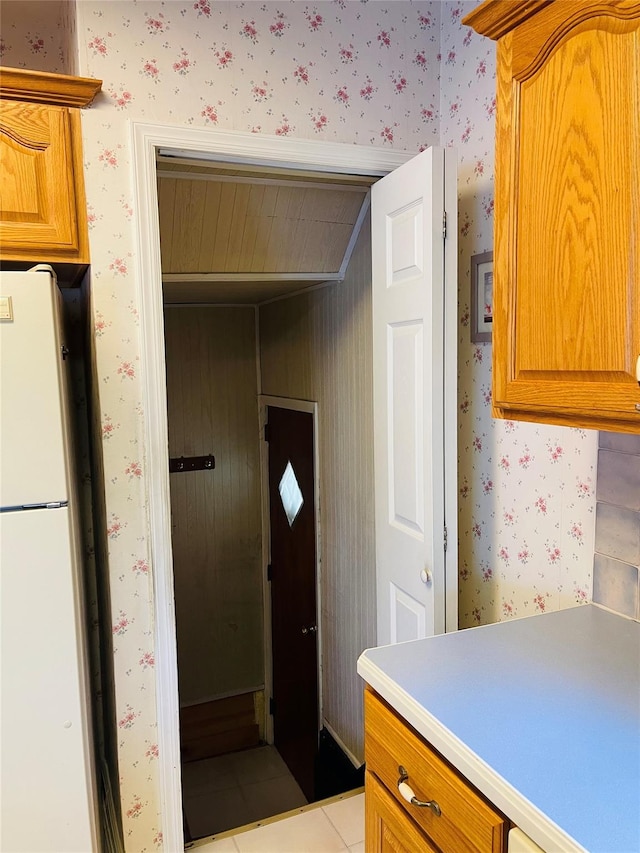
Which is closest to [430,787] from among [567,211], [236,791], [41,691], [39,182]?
[41,691]

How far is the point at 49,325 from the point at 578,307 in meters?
1.10

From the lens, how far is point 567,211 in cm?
115

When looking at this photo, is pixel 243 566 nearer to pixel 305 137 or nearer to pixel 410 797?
pixel 305 137

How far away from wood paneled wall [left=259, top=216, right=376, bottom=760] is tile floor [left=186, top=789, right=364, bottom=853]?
0.67 metres

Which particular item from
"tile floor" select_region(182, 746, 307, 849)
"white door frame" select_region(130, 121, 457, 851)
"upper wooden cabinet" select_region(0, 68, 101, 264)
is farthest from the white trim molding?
"tile floor" select_region(182, 746, 307, 849)

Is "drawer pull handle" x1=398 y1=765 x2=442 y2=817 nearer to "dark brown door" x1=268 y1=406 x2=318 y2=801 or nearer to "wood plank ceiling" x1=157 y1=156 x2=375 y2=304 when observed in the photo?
"wood plank ceiling" x1=157 y1=156 x2=375 y2=304

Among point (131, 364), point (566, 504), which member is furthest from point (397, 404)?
point (131, 364)

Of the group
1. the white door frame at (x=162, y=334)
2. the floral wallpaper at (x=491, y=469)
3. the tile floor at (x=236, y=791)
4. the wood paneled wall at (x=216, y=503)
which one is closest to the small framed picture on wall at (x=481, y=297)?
the floral wallpaper at (x=491, y=469)

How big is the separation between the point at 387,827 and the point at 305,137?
1.72 metres

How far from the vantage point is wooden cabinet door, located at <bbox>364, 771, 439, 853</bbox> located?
1197 millimetres

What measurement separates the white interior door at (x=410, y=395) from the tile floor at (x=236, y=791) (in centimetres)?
171

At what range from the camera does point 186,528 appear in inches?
152

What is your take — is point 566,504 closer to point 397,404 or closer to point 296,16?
point 397,404

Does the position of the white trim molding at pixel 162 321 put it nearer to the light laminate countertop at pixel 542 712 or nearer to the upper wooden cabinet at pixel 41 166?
the upper wooden cabinet at pixel 41 166
